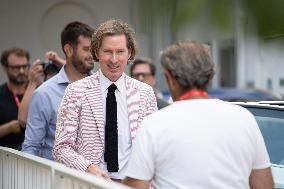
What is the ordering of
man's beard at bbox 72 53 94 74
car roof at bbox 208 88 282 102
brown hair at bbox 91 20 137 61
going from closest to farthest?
brown hair at bbox 91 20 137 61
man's beard at bbox 72 53 94 74
car roof at bbox 208 88 282 102

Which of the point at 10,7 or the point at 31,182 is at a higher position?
the point at 10,7

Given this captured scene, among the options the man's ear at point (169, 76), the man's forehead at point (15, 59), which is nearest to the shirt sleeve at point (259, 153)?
the man's ear at point (169, 76)

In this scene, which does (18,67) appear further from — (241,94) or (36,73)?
(241,94)

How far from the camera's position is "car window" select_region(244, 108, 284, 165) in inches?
197

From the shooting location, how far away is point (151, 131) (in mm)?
3441

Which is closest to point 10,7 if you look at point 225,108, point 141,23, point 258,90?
point 141,23

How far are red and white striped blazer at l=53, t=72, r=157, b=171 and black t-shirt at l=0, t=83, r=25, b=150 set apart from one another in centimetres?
200

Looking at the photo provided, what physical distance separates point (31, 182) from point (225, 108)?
1571 mm

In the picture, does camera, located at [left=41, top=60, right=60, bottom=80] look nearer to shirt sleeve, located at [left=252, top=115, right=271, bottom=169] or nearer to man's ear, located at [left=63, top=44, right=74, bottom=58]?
man's ear, located at [left=63, top=44, right=74, bottom=58]

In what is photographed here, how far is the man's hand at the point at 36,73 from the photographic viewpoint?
6.11 metres

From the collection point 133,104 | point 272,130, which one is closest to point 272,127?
point 272,130

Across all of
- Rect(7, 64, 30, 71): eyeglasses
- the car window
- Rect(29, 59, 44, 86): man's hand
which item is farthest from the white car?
Rect(7, 64, 30, 71): eyeglasses

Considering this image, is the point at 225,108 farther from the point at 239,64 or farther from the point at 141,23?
the point at 239,64

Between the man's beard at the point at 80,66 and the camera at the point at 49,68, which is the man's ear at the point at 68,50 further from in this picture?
the camera at the point at 49,68
